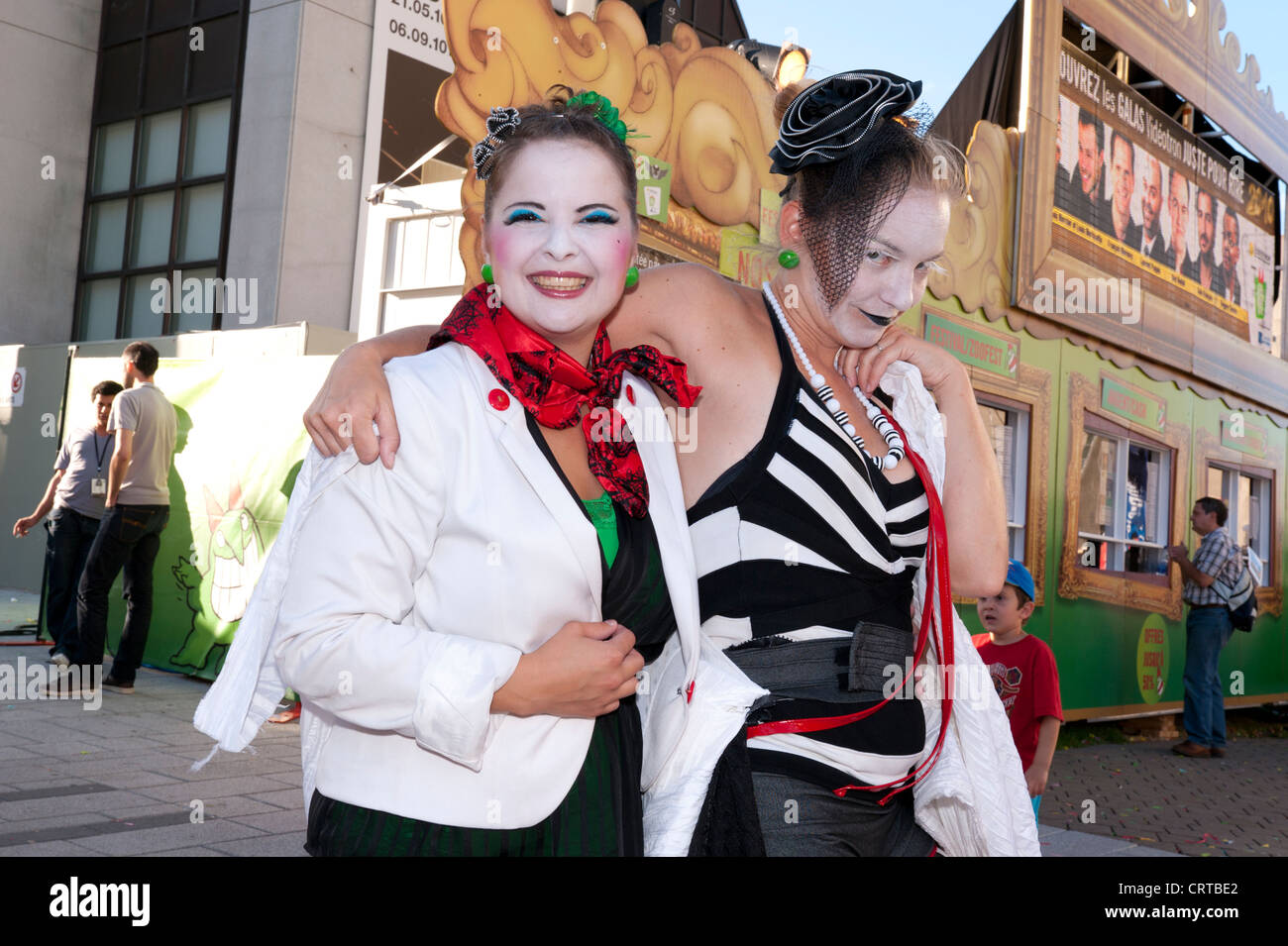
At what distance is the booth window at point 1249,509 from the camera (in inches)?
528

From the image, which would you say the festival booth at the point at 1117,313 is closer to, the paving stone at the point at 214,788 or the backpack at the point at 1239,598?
the backpack at the point at 1239,598

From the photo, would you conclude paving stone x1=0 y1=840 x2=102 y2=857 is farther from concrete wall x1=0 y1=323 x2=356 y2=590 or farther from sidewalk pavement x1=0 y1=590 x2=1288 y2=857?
concrete wall x1=0 y1=323 x2=356 y2=590

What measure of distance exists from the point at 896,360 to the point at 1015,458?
8.03 meters

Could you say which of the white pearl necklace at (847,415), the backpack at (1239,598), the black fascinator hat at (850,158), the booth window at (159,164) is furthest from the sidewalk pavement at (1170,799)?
the booth window at (159,164)

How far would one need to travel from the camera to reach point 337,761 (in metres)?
1.51

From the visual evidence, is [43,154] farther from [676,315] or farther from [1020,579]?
[676,315]

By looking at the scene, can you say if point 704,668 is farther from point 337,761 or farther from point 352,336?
point 352,336

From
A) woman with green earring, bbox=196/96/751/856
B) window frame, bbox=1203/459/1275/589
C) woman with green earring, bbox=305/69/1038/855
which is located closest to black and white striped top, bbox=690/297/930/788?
woman with green earring, bbox=305/69/1038/855

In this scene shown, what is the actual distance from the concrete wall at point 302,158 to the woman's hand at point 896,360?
12.1 meters

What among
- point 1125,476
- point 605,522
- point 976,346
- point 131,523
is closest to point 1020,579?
point 605,522

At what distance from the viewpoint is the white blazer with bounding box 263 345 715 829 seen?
1388 mm

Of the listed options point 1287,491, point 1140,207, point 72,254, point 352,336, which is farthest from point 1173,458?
point 72,254

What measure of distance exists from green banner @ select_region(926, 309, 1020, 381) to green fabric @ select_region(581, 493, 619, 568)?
7284 mm

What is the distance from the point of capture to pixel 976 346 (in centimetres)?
914
